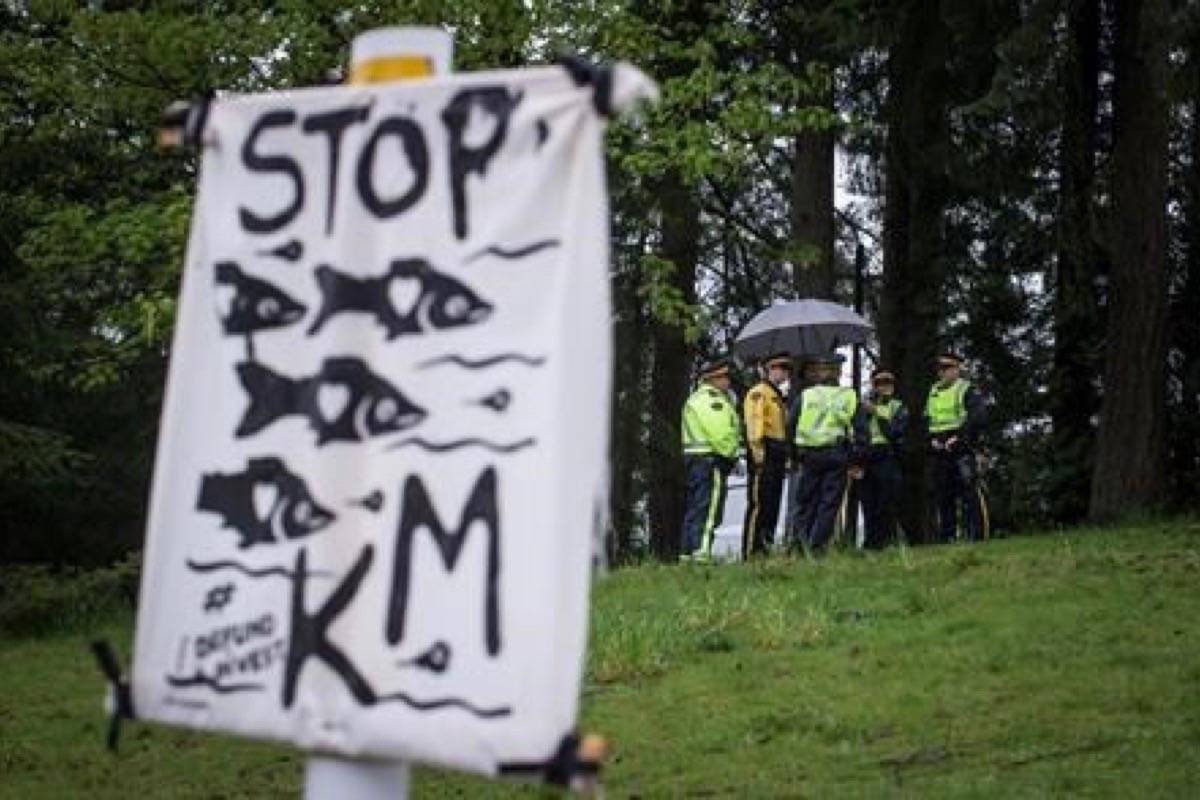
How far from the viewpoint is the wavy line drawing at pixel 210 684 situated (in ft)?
11.2

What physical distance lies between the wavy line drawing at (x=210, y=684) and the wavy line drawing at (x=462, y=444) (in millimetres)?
542

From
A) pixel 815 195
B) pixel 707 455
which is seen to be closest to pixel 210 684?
pixel 707 455

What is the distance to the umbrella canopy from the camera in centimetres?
1722

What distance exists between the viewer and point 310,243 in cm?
357

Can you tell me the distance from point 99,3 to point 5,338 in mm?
3908

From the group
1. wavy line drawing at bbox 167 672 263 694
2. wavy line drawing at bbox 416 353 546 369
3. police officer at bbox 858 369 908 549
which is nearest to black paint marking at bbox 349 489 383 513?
wavy line drawing at bbox 416 353 546 369

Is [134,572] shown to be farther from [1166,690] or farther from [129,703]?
[129,703]

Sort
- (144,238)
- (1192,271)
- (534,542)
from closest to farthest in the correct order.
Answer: (534,542) < (144,238) < (1192,271)

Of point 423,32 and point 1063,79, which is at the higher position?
point 1063,79

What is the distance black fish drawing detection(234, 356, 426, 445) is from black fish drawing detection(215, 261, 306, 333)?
9cm

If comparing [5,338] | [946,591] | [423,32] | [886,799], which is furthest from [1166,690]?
[5,338]

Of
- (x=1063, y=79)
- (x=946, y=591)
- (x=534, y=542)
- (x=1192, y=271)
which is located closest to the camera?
(x=534, y=542)

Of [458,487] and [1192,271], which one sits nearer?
[458,487]

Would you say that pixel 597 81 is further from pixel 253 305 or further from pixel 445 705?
pixel 445 705
